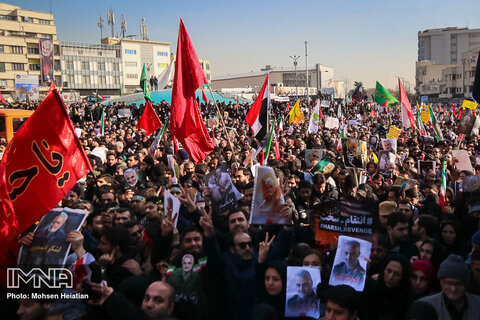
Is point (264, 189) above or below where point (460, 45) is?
below

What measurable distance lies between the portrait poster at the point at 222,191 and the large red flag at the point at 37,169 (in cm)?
168

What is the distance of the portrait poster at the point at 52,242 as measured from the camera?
12.1 ft

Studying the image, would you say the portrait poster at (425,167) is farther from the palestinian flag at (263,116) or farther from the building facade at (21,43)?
the building facade at (21,43)

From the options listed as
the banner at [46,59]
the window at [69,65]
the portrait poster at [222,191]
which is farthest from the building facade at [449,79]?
the portrait poster at [222,191]

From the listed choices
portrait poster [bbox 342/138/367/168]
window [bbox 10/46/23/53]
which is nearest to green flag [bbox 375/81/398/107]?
portrait poster [bbox 342/138/367/168]

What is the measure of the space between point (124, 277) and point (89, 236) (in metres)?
1.09

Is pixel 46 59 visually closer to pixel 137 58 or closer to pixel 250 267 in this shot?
pixel 137 58

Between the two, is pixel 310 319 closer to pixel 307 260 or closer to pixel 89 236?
pixel 307 260

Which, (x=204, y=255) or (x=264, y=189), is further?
(x=264, y=189)

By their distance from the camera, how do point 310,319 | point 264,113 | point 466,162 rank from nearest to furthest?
1. point 310,319
2. point 466,162
3. point 264,113

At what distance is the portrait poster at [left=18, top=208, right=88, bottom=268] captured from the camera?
369 cm

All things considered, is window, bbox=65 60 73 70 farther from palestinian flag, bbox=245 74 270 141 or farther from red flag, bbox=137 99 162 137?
palestinian flag, bbox=245 74 270 141

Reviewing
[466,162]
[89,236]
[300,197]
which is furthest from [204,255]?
[466,162]

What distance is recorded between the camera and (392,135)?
12.7 metres
